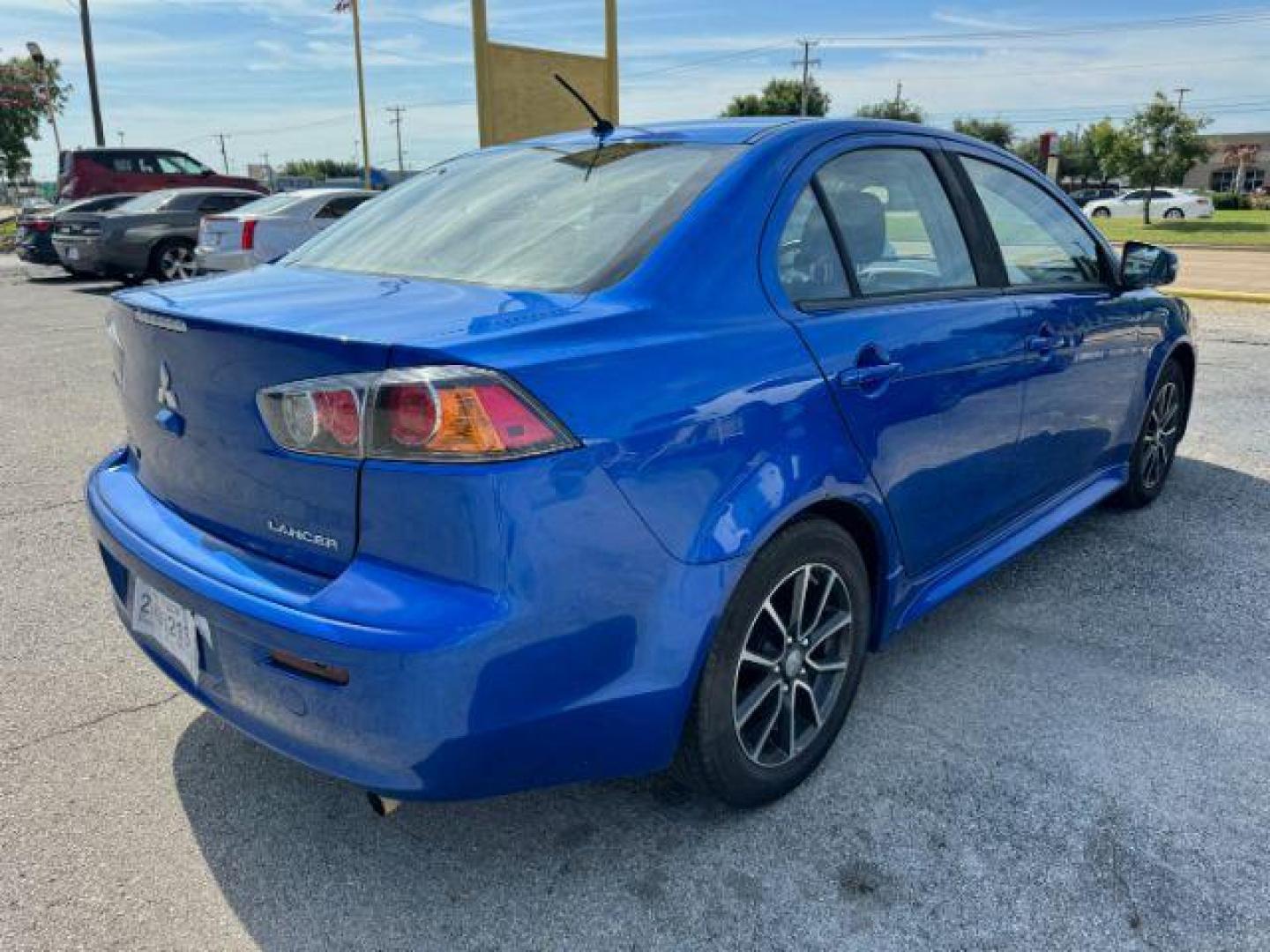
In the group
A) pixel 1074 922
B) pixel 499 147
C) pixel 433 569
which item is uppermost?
pixel 499 147

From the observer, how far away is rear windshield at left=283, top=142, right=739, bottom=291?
2.17m

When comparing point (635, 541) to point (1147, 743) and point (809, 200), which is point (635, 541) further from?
point (1147, 743)

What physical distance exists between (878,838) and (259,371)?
170 cm

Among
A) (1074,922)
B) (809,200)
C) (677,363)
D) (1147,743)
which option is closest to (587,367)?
(677,363)

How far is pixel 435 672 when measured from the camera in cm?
165

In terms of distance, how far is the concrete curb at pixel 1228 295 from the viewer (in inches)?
454

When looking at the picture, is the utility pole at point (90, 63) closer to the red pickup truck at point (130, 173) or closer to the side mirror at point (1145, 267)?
the red pickup truck at point (130, 173)

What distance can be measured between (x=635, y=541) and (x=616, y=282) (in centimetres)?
57

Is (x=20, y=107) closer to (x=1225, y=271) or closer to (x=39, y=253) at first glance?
(x=39, y=253)

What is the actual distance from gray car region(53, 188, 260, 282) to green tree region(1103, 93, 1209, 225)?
32627 millimetres

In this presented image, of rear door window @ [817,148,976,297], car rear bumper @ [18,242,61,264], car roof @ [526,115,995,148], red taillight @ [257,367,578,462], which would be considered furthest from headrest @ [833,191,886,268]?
car rear bumper @ [18,242,61,264]

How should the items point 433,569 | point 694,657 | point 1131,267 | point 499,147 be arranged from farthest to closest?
point 1131,267, point 499,147, point 694,657, point 433,569

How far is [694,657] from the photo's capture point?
1969 millimetres

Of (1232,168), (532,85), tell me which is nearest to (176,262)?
(532,85)
